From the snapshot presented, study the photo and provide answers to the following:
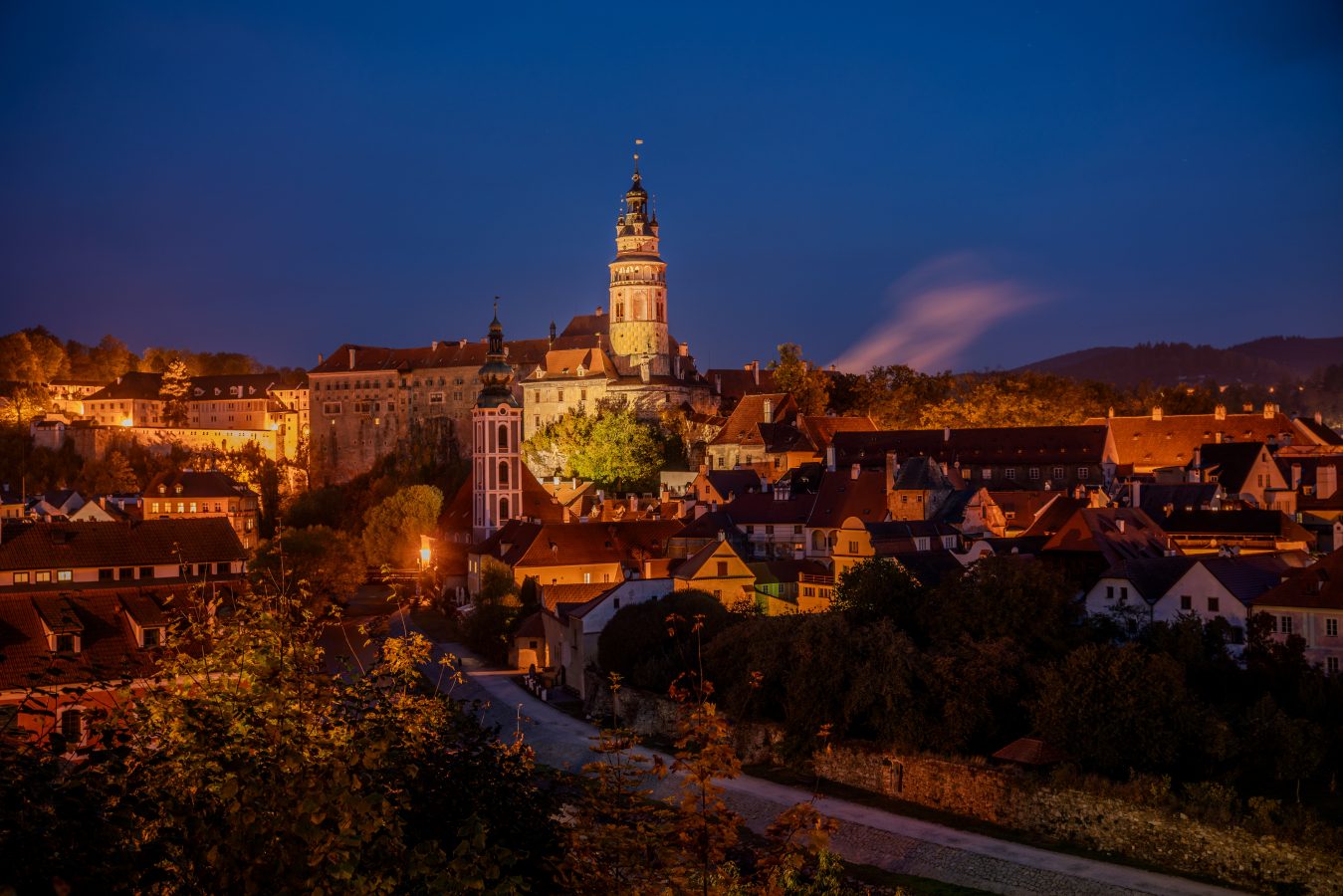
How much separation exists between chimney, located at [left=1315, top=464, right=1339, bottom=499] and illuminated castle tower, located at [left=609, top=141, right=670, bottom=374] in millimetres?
43670

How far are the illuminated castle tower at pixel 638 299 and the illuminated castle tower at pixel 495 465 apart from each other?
2257 centimetres

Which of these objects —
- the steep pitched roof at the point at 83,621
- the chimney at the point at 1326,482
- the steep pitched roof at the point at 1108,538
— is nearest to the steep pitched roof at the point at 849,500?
the steep pitched roof at the point at 1108,538

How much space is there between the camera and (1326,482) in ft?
163

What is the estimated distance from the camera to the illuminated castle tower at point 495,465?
60.9 m

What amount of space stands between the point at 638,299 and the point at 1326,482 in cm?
4795

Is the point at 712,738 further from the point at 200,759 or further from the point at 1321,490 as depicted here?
the point at 1321,490

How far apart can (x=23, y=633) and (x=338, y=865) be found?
18740 mm

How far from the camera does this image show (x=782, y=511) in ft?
165

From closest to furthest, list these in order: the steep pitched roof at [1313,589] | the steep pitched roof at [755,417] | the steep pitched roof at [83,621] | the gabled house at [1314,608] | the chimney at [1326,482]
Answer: the steep pitched roof at [83,621] → the gabled house at [1314,608] → the steep pitched roof at [1313,589] → the chimney at [1326,482] → the steep pitched roof at [755,417]

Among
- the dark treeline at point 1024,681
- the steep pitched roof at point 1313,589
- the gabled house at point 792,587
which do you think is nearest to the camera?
the dark treeline at point 1024,681

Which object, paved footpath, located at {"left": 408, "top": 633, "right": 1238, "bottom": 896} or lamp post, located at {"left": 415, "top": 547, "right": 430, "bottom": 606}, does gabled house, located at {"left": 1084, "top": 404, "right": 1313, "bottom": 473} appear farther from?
paved footpath, located at {"left": 408, "top": 633, "right": 1238, "bottom": 896}

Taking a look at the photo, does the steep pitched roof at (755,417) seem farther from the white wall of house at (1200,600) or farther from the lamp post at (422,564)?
the white wall of house at (1200,600)

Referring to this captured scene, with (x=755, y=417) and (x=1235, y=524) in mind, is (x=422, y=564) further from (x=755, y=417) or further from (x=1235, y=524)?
(x=1235, y=524)

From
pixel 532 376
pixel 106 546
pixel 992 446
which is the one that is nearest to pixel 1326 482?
pixel 992 446
